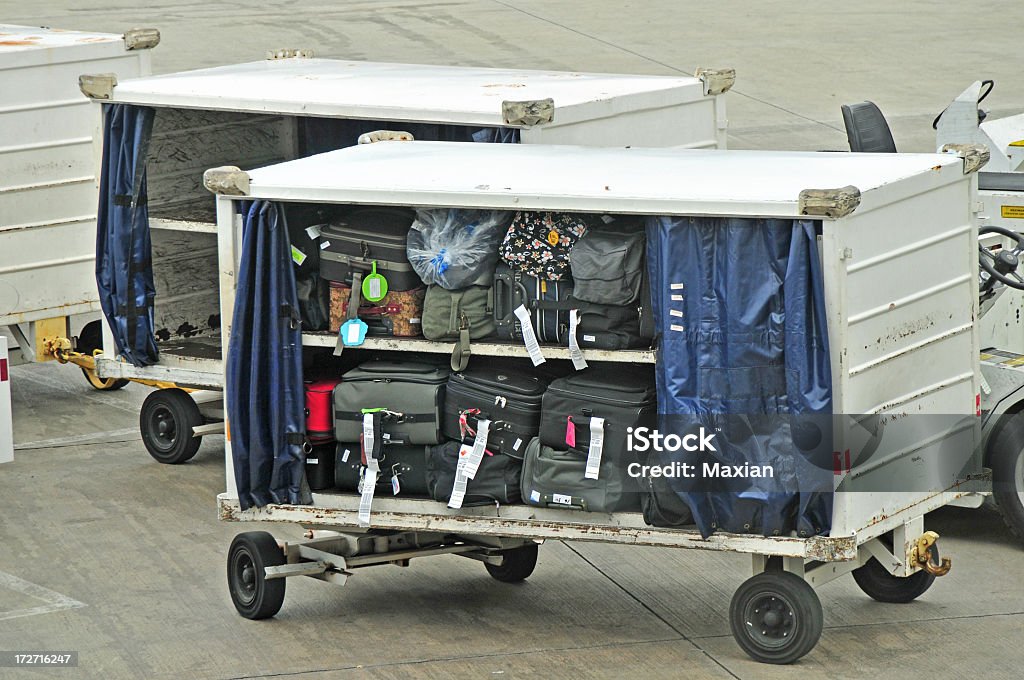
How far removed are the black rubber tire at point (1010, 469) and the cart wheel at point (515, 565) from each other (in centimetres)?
237

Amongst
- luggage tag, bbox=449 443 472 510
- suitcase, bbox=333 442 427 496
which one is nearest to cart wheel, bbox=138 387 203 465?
suitcase, bbox=333 442 427 496

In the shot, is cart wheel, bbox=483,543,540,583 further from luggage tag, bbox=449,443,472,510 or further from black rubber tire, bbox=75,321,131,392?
black rubber tire, bbox=75,321,131,392

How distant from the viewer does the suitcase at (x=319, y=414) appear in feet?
24.8

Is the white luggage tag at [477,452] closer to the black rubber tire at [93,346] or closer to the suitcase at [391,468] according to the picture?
the suitcase at [391,468]

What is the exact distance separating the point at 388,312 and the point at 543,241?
82 cm

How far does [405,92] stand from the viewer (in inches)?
389

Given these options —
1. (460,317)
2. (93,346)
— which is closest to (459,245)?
(460,317)

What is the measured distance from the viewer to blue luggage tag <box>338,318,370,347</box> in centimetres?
743

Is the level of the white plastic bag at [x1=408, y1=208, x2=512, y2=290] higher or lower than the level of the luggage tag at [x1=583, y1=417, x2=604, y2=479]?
higher

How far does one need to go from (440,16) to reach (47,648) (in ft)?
69.9

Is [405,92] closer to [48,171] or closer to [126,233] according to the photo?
[126,233]

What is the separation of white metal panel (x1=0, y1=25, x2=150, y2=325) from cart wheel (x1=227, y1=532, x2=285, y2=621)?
174 inches

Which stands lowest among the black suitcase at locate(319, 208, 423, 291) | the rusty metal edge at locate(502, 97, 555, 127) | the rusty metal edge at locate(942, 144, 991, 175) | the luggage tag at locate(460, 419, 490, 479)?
the luggage tag at locate(460, 419, 490, 479)

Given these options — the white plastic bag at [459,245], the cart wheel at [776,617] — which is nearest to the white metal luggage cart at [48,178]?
the white plastic bag at [459,245]
